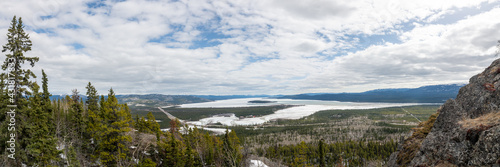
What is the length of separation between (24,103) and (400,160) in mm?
36430

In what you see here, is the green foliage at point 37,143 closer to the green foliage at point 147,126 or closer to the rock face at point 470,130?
the green foliage at point 147,126

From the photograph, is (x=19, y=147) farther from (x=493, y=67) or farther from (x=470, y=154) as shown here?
(x=493, y=67)

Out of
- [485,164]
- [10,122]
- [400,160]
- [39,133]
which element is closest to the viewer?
[485,164]

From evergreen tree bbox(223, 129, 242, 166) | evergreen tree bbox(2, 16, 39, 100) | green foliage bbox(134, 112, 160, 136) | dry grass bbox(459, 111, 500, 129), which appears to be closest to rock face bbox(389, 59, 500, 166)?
dry grass bbox(459, 111, 500, 129)

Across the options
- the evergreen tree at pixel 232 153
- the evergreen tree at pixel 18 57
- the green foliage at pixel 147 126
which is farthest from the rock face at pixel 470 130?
the green foliage at pixel 147 126

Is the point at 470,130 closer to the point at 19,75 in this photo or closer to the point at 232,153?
the point at 232,153

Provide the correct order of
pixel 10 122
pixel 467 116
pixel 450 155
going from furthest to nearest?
pixel 10 122, pixel 467 116, pixel 450 155

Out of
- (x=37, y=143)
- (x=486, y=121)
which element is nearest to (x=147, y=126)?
(x=37, y=143)

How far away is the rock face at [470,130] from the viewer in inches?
273

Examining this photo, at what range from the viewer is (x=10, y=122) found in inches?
970

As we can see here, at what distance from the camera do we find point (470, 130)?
7.91 meters

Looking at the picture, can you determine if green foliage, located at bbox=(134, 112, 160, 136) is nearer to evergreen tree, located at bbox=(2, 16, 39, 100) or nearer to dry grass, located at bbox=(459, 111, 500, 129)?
evergreen tree, located at bbox=(2, 16, 39, 100)

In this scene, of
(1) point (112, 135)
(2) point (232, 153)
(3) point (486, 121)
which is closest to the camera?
(3) point (486, 121)

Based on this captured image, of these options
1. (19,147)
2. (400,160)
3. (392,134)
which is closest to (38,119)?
Answer: (19,147)
